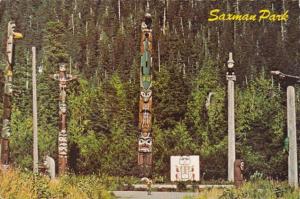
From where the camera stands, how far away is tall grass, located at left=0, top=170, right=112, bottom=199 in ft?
31.6

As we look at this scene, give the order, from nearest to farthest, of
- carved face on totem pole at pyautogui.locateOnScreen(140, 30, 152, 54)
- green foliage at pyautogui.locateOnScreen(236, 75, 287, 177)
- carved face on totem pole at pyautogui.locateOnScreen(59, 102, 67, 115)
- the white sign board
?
1. the white sign board
2. green foliage at pyautogui.locateOnScreen(236, 75, 287, 177)
3. carved face on totem pole at pyautogui.locateOnScreen(140, 30, 152, 54)
4. carved face on totem pole at pyautogui.locateOnScreen(59, 102, 67, 115)

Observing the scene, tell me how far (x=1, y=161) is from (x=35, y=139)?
86 centimetres

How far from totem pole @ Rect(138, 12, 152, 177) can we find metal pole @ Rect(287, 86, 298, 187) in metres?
2.91

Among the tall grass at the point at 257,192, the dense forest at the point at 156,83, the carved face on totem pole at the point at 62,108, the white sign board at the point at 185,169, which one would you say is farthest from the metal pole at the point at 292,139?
the carved face on totem pole at the point at 62,108

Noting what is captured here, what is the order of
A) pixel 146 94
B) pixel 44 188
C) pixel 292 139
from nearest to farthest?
pixel 44 188, pixel 292 139, pixel 146 94

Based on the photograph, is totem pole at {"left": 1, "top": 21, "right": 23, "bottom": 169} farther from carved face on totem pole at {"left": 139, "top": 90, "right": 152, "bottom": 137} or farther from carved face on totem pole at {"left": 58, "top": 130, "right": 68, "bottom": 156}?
carved face on totem pole at {"left": 139, "top": 90, "right": 152, "bottom": 137}

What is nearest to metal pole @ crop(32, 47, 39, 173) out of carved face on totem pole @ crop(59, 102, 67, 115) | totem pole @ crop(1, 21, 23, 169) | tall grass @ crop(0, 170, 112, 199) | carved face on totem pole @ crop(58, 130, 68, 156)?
totem pole @ crop(1, 21, 23, 169)

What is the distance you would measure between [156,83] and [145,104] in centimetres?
104

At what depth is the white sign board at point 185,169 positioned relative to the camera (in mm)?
13969

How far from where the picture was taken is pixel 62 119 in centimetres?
1546

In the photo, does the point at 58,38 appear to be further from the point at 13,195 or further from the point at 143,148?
the point at 13,195

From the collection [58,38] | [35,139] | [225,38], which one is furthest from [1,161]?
[225,38]

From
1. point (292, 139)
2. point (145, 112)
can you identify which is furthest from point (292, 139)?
point (145, 112)

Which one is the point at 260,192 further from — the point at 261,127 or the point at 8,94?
the point at 8,94
